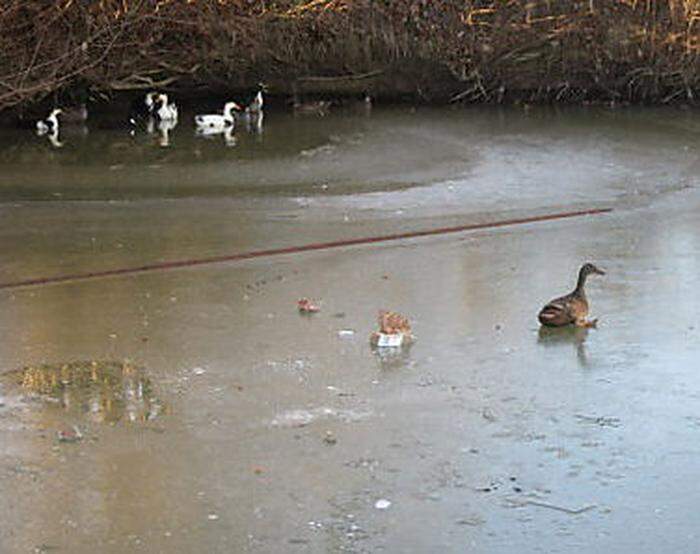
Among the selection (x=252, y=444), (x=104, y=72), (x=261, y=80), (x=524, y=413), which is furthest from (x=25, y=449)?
(x=261, y=80)

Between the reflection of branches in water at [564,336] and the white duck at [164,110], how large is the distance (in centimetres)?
925

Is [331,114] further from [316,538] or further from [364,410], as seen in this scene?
[316,538]

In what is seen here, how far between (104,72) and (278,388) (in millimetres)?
10177

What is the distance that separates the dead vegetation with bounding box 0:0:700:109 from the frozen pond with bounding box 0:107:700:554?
14.5 ft

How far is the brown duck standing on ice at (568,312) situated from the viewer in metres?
7.53

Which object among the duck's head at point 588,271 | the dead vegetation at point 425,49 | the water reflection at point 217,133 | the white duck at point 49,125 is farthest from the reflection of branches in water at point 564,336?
the dead vegetation at point 425,49

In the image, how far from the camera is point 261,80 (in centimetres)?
1789

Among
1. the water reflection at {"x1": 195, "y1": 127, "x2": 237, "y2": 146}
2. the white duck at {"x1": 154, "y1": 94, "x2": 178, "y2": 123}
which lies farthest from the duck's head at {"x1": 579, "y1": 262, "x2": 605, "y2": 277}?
the white duck at {"x1": 154, "y1": 94, "x2": 178, "y2": 123}

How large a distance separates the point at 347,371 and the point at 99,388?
1088 mm

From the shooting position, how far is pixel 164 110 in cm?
1623

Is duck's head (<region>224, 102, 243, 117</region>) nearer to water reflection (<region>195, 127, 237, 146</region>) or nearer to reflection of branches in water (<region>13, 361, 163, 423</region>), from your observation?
water reflection (<region>195, 127, 237, 146</region>)

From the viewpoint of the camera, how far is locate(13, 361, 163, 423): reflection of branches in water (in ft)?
20.9

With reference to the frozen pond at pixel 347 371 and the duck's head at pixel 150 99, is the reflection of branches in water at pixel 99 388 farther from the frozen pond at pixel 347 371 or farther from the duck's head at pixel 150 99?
the duck's head at pixel 150 99

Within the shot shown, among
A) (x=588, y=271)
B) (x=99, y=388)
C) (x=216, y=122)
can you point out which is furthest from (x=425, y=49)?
(x=99, y=388)
